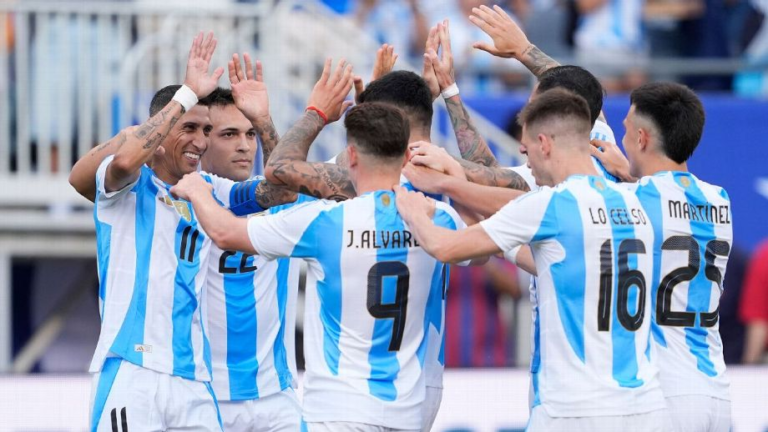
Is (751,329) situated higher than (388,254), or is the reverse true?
(388,254)

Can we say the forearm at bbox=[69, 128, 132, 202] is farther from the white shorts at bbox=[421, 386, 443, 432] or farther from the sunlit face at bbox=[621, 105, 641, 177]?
the sunlit face at bbox=[621, 105, 641, 177]

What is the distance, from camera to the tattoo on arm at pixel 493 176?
6.57m

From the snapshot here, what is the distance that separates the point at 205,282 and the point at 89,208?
595cm

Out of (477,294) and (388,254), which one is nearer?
(388,254)

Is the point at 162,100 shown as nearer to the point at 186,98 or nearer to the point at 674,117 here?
the point at 186,98

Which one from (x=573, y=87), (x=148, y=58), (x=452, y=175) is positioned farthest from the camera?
(x=148, y=58)

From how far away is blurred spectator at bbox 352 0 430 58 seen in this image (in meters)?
14.2

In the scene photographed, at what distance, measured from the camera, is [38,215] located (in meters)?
12.4

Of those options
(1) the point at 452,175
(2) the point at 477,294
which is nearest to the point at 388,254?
(1) the point at 452,175

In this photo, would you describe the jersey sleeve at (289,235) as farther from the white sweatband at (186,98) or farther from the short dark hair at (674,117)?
the short dark hair at (674,117)

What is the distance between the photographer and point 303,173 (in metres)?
6.39

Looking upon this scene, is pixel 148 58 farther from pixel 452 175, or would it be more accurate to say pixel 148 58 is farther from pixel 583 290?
pixel 583 290

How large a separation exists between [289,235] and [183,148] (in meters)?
1.22

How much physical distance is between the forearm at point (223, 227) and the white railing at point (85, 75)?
6441 mm
